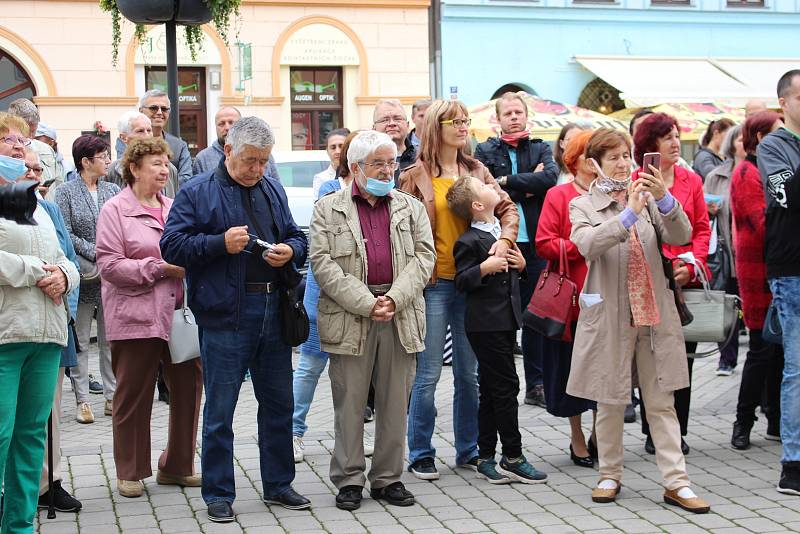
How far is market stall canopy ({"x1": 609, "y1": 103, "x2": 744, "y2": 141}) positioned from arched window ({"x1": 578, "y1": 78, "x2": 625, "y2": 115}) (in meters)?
2.41

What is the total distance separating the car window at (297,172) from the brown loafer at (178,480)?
25.5ft

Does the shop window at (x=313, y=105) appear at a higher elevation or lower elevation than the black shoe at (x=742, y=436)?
higher

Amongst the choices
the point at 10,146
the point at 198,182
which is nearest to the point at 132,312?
the point at 198,182

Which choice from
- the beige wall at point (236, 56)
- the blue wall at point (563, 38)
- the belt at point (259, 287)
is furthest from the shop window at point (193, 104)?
the belt at point (259, 287)

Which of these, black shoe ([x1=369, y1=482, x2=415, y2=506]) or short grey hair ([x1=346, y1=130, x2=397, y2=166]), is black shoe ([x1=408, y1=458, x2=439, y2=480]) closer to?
black shoe ([x1=369, y1=482, x2=415, y2=506])

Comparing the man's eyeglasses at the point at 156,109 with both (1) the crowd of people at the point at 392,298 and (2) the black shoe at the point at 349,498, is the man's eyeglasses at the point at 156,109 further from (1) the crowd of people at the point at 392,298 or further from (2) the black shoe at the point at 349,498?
(2) the black shoe at the point at 349,498

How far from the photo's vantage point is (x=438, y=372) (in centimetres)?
688

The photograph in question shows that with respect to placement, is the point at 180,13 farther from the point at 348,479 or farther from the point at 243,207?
the point at 348,479

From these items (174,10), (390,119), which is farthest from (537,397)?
(174,10)

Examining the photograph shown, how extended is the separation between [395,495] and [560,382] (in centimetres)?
130

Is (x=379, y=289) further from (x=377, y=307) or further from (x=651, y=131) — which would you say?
(x=651, y=131)

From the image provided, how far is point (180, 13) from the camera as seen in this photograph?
9.49m

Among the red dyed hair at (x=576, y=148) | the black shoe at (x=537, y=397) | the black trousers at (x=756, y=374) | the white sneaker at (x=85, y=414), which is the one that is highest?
the red dyed hair at (x=576, y=148)

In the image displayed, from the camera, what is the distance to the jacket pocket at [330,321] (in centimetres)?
621
